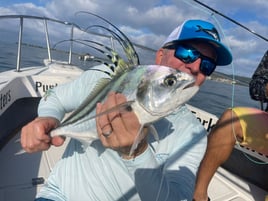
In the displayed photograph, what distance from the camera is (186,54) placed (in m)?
1.77

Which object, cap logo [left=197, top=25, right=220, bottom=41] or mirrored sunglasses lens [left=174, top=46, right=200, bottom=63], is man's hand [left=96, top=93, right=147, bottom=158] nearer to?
mirrored sunglasses lens [left=174, top=46, right=200, bottom=63]

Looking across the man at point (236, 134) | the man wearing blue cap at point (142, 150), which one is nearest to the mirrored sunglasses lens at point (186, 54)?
the man wearing blue cap at point (142, 150)

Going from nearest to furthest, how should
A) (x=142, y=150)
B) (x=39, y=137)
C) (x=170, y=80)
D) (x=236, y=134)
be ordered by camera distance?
(x=170, y=80), (x=142, y=150), (x=39, y=137), (x=236, y=134)

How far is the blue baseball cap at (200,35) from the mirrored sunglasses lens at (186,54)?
0.18ft

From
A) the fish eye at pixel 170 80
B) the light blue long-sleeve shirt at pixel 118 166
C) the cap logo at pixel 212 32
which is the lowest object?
the light blue long-sleeve shirt at pixel 118 166

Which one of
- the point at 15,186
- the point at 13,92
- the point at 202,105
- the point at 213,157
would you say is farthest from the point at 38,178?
the point at 202,105

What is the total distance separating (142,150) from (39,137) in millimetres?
577

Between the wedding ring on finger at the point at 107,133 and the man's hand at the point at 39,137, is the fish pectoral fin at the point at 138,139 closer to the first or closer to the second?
the wedding ring on finger at the point at 107,133

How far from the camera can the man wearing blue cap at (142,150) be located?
3.95 feet

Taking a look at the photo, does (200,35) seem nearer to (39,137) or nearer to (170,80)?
(170,80)

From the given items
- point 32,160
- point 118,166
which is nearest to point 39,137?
point 118,166

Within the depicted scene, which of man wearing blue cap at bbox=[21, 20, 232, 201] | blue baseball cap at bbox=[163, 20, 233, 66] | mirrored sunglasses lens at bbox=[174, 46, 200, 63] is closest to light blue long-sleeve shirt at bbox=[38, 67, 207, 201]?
man wearing blue cap at bbox=[21, 20, 232, 201]

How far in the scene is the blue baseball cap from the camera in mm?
1738

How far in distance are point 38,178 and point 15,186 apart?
22 centimetres
